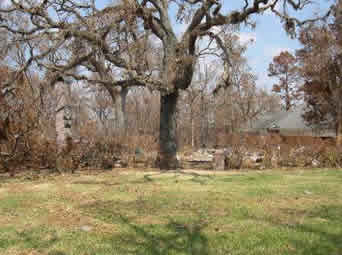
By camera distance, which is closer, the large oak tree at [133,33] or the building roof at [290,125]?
the large oak tree at [133,33]

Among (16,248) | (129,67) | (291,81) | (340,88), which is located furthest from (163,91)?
(291,81)

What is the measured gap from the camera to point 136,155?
12.9 metres

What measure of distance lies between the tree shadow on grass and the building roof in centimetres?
3183

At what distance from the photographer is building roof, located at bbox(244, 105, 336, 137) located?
34.5 m

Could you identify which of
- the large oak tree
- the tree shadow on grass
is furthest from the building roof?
the tree shadow on grass

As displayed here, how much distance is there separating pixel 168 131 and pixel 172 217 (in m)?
7.99

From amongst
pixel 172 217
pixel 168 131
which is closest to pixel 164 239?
pixel 172 217

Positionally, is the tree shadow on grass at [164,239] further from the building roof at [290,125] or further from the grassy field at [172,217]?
the building roof at [290,125]

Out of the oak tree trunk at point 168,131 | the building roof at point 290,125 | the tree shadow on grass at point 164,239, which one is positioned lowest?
the tree shadow on grass at point 164,239

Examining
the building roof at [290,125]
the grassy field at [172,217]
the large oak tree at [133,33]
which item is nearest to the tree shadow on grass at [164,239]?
the grassy field at [172,217]

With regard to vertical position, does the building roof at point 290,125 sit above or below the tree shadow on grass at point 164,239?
above

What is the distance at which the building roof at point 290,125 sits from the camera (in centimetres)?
3450

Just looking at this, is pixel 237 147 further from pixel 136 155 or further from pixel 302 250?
pixel 302 250

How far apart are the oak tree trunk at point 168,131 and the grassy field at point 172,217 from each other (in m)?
3.84
